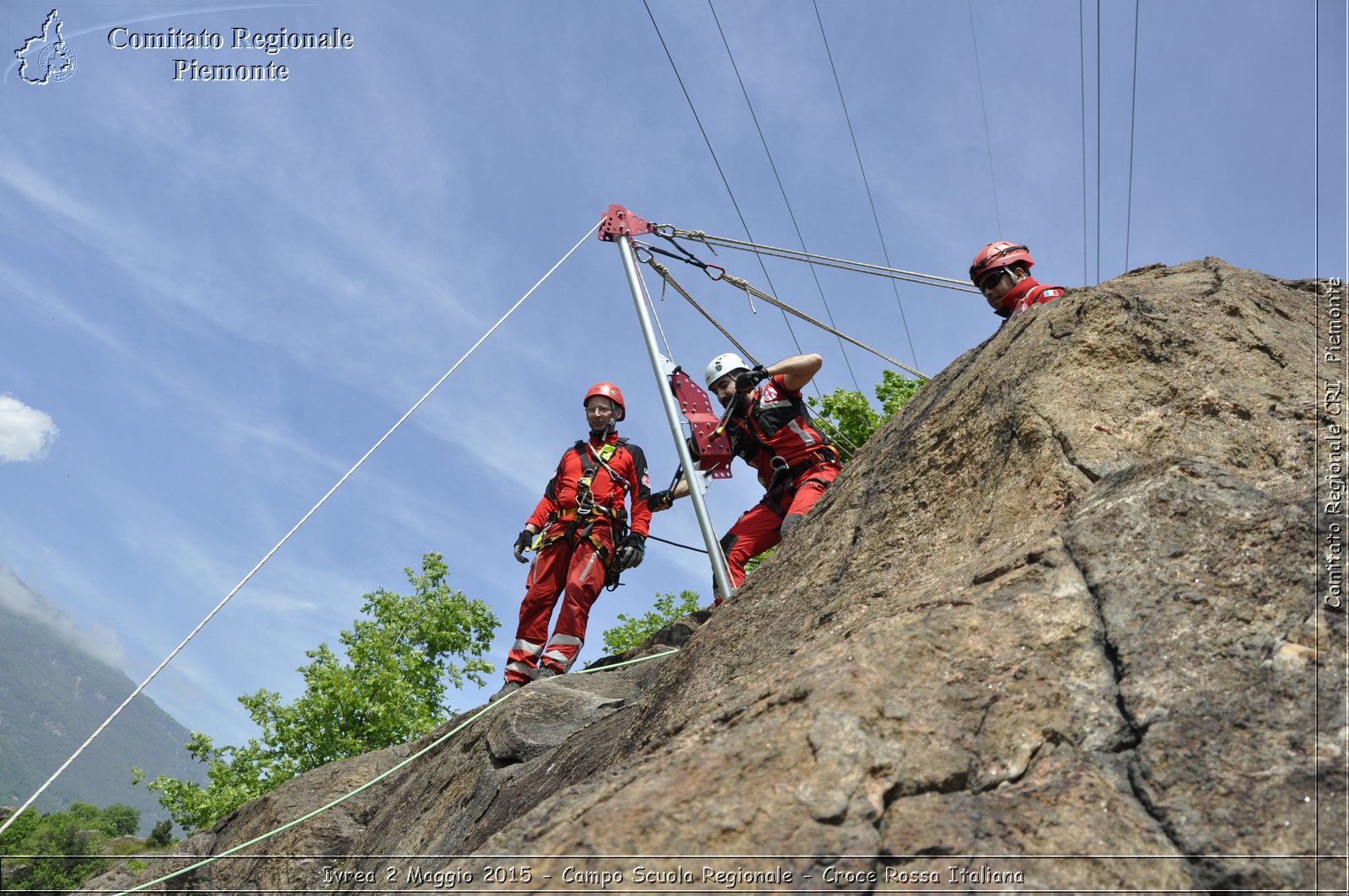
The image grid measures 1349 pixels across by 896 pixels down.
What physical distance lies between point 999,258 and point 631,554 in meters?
4.05

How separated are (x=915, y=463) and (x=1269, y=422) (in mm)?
1344

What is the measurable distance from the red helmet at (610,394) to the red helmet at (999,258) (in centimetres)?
409

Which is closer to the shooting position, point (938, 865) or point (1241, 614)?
point (938, 865)

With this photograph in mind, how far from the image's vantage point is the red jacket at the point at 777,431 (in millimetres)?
8031

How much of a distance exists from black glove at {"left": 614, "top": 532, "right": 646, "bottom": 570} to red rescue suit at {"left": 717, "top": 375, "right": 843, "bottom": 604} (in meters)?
0.83

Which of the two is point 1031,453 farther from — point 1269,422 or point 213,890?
point 213,890

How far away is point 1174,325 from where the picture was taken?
4.19m

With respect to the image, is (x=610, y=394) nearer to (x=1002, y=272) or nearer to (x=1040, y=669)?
(x=1002, y=272)

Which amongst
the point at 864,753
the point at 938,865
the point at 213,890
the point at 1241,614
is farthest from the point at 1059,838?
the point at 213,890

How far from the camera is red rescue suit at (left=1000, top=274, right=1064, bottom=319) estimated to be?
595cm

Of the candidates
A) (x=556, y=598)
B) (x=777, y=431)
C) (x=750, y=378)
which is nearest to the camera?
(x=750, y=378)

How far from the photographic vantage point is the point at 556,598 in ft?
28.2

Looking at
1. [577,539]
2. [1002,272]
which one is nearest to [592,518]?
[577,539]

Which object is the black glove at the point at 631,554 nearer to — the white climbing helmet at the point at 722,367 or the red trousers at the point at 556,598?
the red trousers at the point at 556,598
